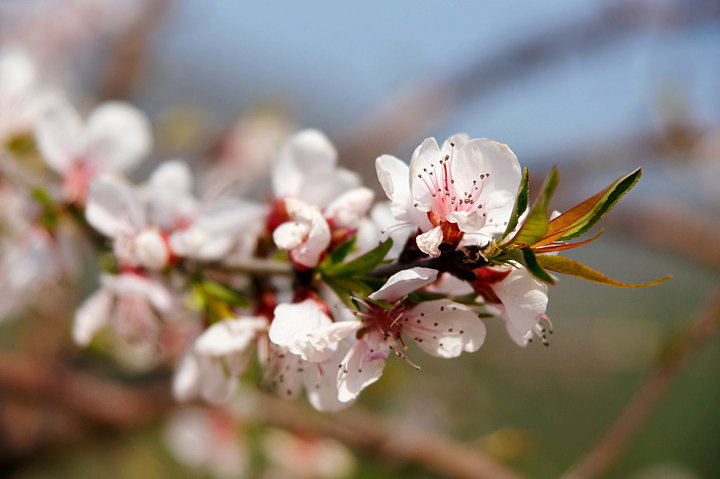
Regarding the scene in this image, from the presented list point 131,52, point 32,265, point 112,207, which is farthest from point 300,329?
point 131,52

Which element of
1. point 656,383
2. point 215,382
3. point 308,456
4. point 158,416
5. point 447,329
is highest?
point 447,329

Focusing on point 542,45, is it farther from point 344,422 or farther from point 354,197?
point 354,197

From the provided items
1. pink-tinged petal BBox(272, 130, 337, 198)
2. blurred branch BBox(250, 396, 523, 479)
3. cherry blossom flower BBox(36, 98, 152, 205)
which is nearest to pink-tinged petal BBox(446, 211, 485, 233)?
pink-tinged petal BBox(272, 130, 337, 198)

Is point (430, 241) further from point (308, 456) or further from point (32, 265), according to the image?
point (308, 456)

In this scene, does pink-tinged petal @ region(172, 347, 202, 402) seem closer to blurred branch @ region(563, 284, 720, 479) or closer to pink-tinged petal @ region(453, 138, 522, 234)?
pink-tinged petal @ region(453, 138, 522, 234)

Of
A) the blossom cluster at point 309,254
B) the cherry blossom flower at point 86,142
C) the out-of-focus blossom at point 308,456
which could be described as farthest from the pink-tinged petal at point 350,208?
the out-of-focus blossom at point 308,456

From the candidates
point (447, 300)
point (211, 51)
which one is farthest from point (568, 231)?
point (211, 51)
